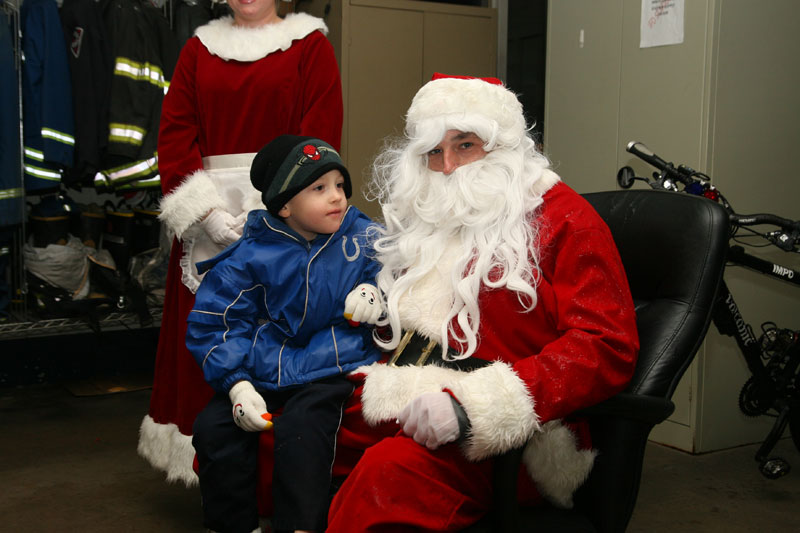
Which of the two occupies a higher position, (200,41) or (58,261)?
(200,41)

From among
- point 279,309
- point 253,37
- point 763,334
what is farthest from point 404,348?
point 763,334

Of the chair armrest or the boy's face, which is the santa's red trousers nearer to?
the chair armrest

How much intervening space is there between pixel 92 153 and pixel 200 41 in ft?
4.79

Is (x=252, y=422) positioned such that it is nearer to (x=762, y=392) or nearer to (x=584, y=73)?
(x=762, y=392)

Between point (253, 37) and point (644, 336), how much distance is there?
148 cm

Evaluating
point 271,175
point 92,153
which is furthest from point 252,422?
point 92,153

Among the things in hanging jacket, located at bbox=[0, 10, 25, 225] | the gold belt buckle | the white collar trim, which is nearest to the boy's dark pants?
the gold belt buckle

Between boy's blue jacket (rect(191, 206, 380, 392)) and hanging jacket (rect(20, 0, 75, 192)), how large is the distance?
2.22 metres

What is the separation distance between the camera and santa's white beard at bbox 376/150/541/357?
151cm

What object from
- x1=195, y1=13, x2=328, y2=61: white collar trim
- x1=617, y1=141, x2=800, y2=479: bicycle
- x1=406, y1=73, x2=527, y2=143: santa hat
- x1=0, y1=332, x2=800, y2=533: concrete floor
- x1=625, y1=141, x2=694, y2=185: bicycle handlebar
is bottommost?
x1=0, y1=332, x2=800, y2=533: concrete floor

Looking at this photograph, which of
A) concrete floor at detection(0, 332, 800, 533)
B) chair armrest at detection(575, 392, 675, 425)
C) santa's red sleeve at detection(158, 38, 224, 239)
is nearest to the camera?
chair armrest at detection(575, 392, 675, 425)

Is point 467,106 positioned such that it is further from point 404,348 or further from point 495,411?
point 495,411

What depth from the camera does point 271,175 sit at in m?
1.75

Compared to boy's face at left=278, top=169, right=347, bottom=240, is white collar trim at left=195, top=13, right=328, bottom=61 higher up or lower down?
higher up
